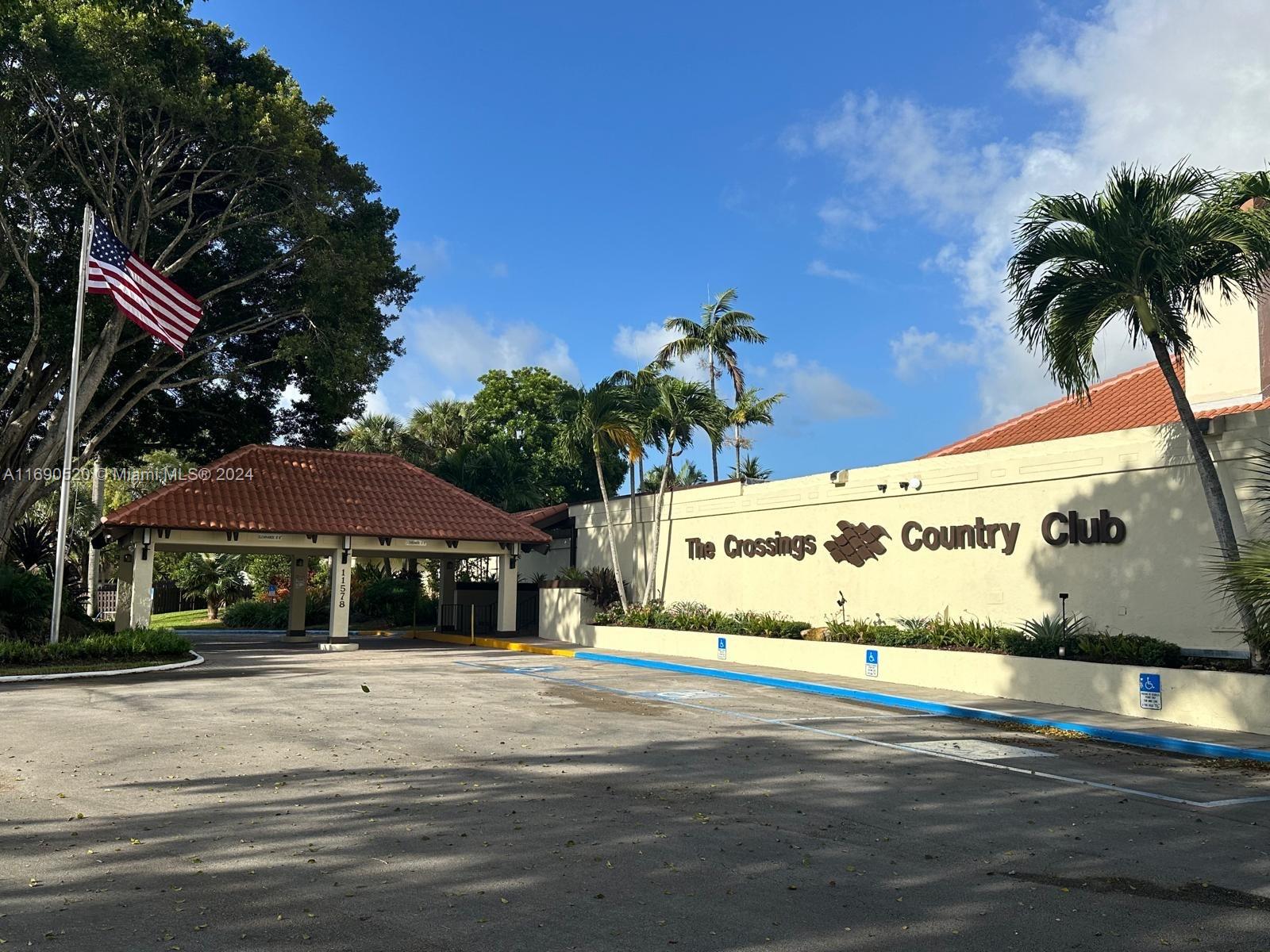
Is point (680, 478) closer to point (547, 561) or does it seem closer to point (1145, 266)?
point (547, 561)

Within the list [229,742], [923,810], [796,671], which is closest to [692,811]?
[923,810]

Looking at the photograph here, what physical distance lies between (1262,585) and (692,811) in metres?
8.10

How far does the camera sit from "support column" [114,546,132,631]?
28312mm

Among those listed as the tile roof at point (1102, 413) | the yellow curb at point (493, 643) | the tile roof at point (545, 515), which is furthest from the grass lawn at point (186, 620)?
the tile roof at point (1102, 413)

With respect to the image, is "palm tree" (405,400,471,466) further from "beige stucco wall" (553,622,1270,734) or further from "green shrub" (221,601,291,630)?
"beige stucco wall" (553,622,1270,734)

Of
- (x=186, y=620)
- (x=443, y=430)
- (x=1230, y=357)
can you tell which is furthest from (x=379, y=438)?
(x=1230, y=357)

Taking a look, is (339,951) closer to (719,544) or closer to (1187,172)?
(1187,172)

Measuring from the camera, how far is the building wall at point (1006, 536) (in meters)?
15.9

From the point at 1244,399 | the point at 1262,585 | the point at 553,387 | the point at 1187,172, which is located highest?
the point at 553,387

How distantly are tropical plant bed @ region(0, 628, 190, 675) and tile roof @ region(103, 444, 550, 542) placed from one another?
5268mm

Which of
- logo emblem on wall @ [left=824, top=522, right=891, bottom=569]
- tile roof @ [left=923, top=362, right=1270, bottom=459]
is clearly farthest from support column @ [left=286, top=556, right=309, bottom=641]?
tile roof @ [left=923, top=362, right=1270, bottom=459]

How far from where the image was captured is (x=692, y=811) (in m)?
8.40

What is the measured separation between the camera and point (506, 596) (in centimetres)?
3228

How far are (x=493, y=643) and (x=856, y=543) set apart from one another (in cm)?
1272
